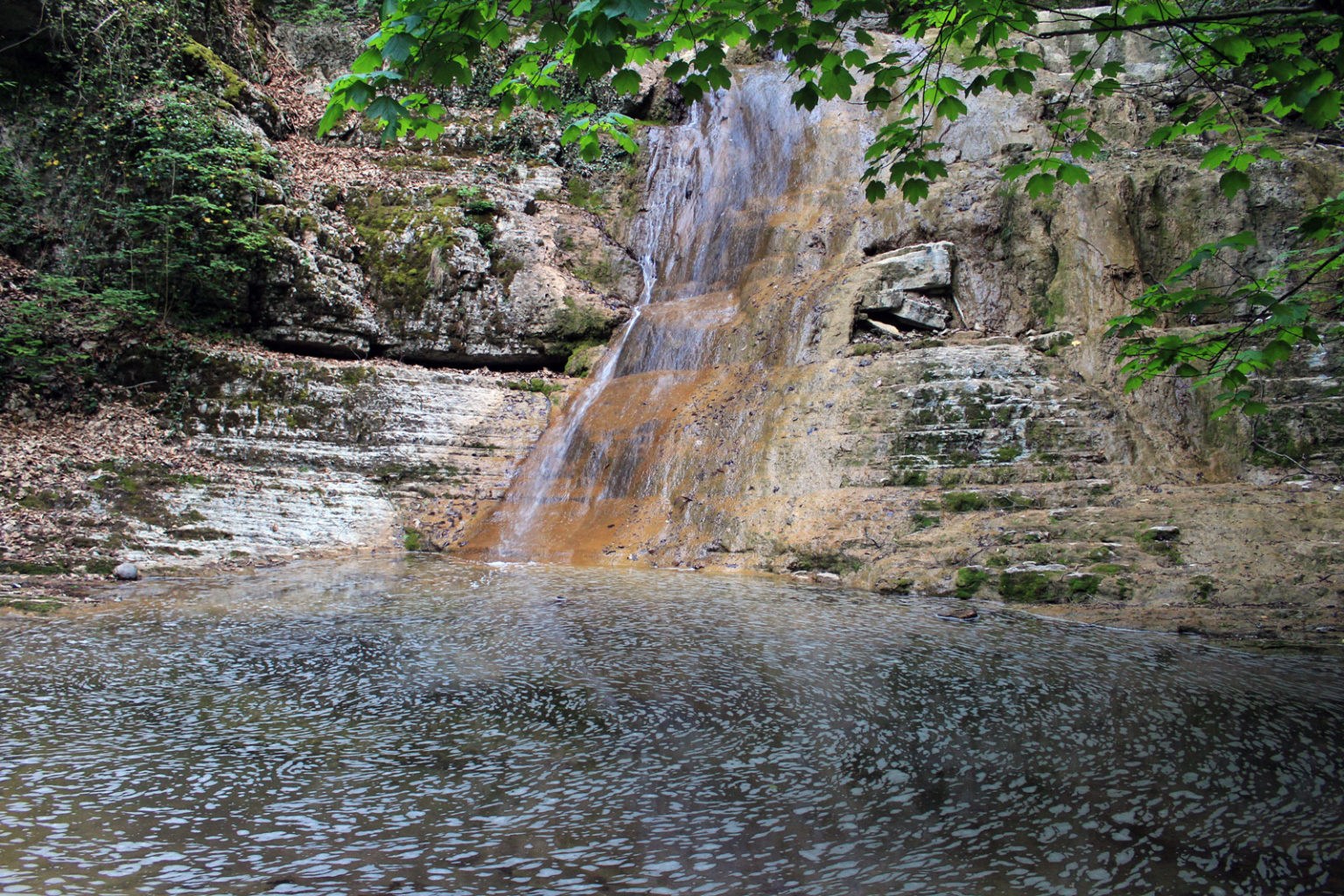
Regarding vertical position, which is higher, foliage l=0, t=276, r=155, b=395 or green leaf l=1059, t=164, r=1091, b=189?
green leaf l=1059, t=164, r=1091, b=189

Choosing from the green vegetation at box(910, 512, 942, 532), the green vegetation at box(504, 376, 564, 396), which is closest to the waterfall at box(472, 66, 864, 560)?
the green vegetation at box(504, 376, 564, 396)

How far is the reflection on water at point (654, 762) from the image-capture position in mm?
2061

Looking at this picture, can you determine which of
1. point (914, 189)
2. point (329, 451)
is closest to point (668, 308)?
point (329, 451)

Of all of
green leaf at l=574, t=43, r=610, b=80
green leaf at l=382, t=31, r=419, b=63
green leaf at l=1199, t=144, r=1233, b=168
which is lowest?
green leaf at l=382, t=31, r=419, b=63

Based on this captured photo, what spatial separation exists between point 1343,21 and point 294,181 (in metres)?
14.3

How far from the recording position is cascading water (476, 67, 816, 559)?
32.2ft

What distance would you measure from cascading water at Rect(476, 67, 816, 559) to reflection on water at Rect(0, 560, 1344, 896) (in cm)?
486

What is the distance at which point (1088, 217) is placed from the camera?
34.1 ft

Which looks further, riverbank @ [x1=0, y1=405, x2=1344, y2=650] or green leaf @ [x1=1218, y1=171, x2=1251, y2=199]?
riverbank @ [x1=0, y1=405, x2=1344, y2=650]

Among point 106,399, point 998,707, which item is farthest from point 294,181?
point 998,707

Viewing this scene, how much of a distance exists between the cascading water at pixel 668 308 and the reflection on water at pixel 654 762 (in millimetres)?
4859

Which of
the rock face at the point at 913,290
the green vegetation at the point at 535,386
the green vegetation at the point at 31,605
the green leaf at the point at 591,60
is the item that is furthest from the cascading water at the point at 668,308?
the green leaf at the point at 591,60

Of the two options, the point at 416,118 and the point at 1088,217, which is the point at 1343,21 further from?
the point at 1088,217

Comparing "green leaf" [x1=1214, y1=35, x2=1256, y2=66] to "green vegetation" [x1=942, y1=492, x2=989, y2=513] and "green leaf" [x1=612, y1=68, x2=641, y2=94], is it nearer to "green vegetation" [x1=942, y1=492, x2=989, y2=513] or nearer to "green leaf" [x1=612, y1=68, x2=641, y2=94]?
"green leaf" [x1=612, y1=68, x2=641, y2=94]
